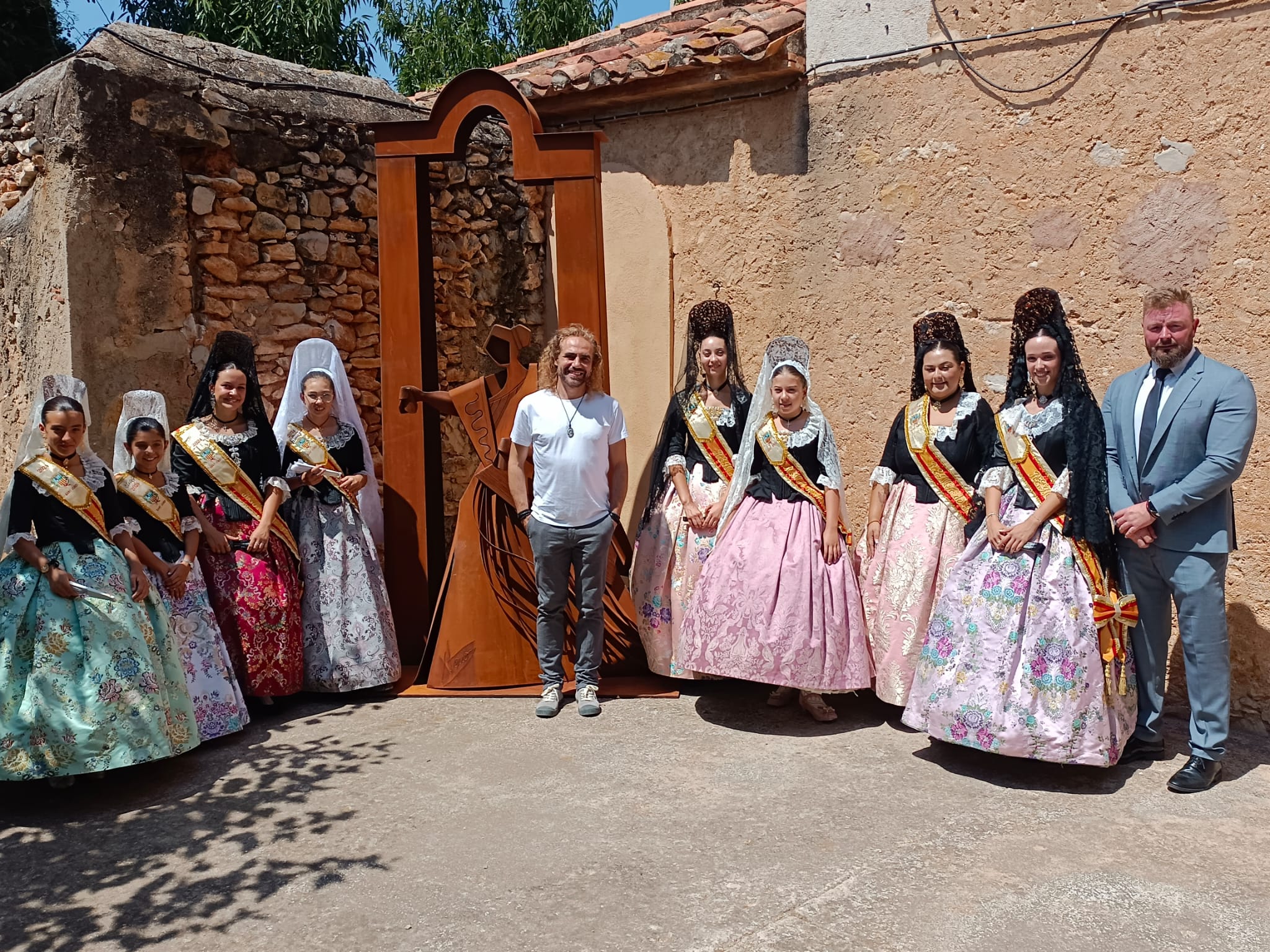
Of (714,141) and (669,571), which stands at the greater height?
(714,141)

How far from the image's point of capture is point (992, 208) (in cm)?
506

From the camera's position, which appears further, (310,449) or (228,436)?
(310,449)

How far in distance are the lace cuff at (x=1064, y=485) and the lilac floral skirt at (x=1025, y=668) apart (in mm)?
134

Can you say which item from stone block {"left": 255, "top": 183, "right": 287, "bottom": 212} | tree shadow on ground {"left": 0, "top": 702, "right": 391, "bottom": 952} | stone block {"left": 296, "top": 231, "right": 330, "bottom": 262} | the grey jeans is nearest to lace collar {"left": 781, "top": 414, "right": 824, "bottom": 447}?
the grey jeans

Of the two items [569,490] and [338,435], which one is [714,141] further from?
[338,435]

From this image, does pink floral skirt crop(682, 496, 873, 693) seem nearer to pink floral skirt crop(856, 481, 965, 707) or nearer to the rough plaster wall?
pink floral skirt crop(856, 481, 965, 707)

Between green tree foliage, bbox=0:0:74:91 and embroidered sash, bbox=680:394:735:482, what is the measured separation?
1159cm

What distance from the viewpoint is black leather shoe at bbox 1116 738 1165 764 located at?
4148 millimetres

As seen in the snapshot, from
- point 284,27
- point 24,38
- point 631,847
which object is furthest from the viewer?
point 284,27

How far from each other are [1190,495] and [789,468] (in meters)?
1.59

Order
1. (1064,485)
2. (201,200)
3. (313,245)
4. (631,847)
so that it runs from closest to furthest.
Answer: (631,847) → (1064,485) → (201,200) → (313,245)

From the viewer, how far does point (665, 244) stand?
6176 mm

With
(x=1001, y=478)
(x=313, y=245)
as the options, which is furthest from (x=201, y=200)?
(x=1001, y=478)

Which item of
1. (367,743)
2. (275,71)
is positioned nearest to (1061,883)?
(367,743)
